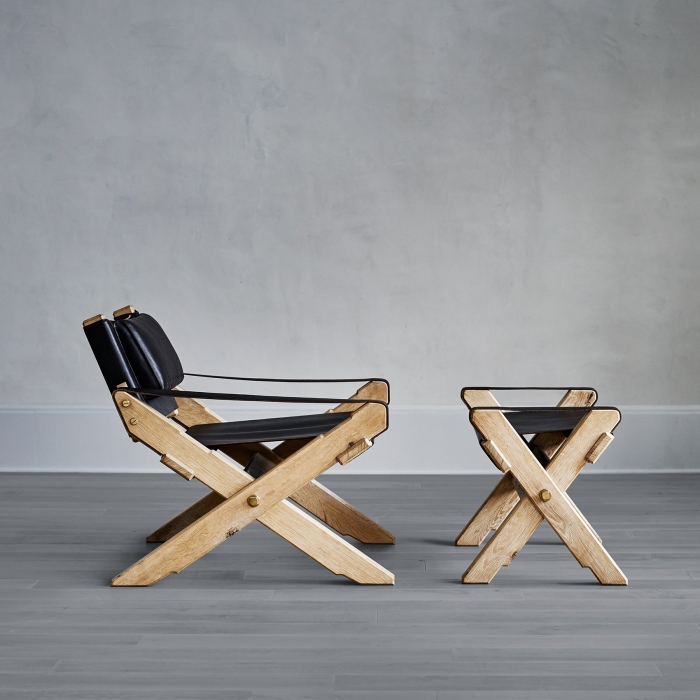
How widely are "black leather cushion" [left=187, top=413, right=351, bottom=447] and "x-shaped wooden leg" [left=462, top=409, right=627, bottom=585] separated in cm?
49

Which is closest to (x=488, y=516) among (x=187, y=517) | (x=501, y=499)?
(x=501, y=499)

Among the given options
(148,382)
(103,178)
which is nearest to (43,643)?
(148,382)

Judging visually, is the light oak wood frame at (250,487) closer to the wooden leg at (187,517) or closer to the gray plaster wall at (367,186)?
the wooden leg at (187,517)

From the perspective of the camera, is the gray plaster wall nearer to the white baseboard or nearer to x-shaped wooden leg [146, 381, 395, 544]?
the white baseboard

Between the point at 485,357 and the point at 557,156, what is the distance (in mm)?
1129

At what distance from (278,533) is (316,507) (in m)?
0.47

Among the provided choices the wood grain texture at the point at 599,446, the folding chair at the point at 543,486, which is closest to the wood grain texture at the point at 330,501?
the folding chair at the point at 543,486

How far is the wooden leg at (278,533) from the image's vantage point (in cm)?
235

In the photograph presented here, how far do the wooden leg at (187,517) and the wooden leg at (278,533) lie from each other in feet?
1.06

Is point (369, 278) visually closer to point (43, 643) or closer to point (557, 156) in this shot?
point (557, 156)

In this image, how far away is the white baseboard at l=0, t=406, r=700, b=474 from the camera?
4.12 metres

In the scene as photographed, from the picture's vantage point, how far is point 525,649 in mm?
1977

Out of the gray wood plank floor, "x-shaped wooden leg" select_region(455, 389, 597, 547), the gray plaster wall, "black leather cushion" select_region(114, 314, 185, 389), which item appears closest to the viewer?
the gray wood plank floor

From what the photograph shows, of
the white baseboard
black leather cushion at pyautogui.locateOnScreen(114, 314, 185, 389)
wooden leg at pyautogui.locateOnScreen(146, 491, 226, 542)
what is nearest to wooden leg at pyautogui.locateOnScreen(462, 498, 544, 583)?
wooden leg at pyautogui.locateOnScreen(146, 491, 226, 542)
